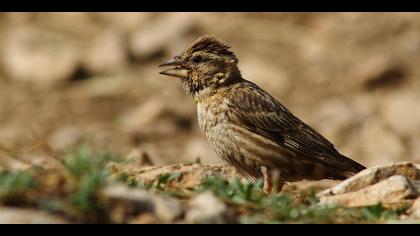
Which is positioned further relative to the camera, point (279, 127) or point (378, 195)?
point (279, 127)

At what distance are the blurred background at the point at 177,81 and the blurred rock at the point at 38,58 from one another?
0.8 inches

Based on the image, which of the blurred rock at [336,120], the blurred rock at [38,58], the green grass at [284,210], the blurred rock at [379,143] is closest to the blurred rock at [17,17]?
the blurred rock at [38,58]

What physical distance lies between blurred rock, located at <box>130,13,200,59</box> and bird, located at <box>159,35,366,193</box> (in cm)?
722

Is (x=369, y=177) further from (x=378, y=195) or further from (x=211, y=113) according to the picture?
(x=211, y=113)

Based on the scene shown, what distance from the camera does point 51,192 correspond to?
→ 5793mm

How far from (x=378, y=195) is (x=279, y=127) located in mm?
2444

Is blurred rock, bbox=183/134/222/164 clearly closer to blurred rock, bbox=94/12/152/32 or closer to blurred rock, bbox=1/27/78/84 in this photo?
blurred rock, bbox=1/27/78/84

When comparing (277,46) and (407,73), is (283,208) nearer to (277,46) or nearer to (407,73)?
(407,73)

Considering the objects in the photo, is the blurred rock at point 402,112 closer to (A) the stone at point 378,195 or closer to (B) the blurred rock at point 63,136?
(B) the blurred rock at point 63,136

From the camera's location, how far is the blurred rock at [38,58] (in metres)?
16.1

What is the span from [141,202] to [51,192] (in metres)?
Answer: 0.49

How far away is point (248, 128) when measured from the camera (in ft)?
29.3

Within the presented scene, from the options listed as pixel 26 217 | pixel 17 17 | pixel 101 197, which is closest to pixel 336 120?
pixel 17 17

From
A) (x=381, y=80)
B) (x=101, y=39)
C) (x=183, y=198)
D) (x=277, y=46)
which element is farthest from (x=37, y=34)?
(x=183, y=198)
